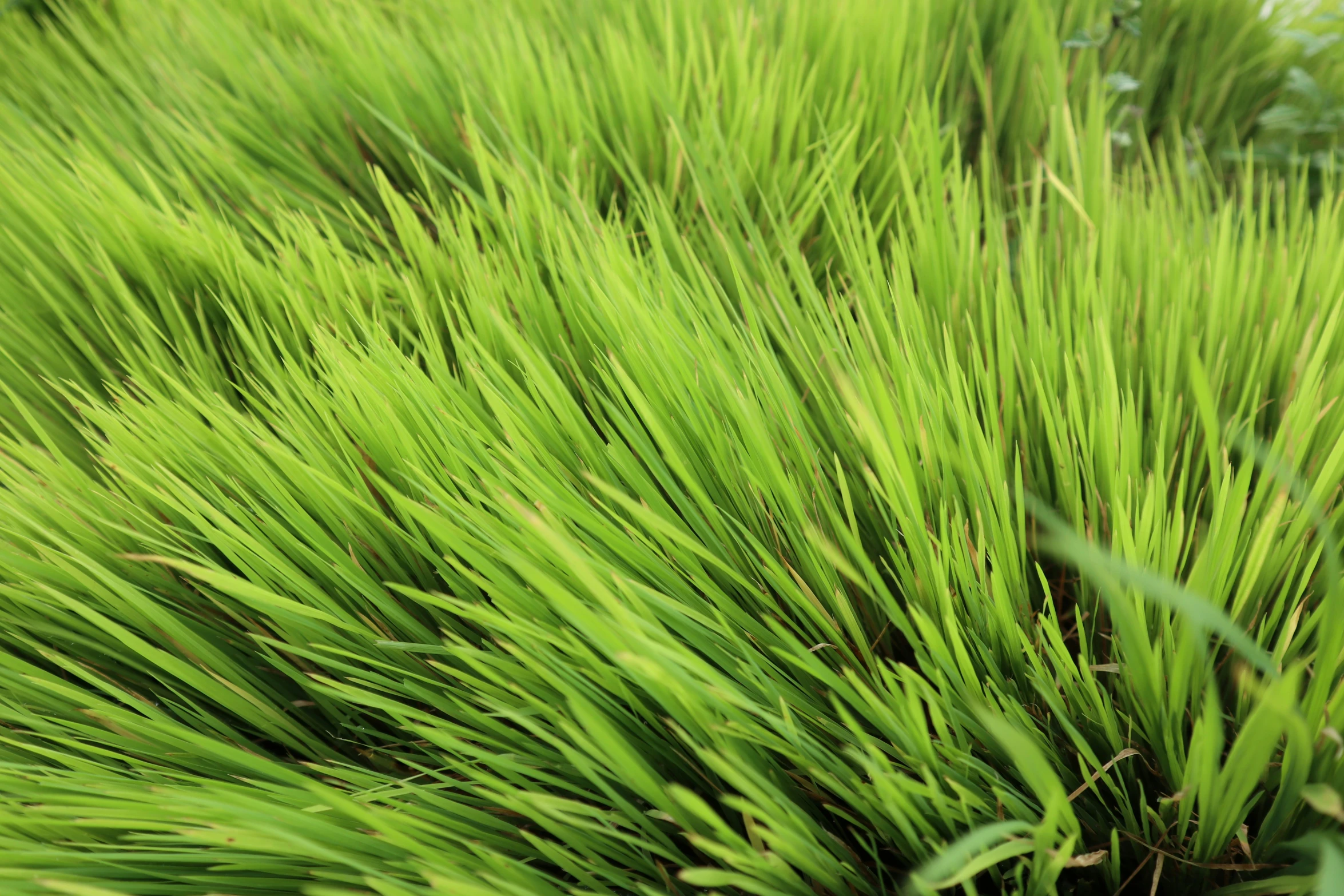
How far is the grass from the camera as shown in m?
0.38

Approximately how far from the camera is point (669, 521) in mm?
474

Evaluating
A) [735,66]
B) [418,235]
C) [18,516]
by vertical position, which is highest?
[735,66]

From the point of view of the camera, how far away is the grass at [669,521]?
38cm

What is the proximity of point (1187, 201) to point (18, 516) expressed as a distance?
3.50 ft

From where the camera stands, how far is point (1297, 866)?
36cm

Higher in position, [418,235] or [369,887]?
[418,235]

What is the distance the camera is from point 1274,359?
59 centimetres

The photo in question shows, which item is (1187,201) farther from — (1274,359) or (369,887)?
(369,887)

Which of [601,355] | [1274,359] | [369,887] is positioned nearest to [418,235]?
[601,355]

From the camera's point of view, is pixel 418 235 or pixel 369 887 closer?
pixel 369 887

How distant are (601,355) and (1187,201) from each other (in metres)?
0.68

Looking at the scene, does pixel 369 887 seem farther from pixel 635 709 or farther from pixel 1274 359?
pixel 1274 359

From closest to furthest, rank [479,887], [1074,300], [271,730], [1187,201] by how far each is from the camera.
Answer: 1. [479,887]
2. [271,730]
3. [1074,300]
4. [1187,201]

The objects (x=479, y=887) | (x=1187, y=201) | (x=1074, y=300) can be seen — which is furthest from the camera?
(x=1187, y=201)
